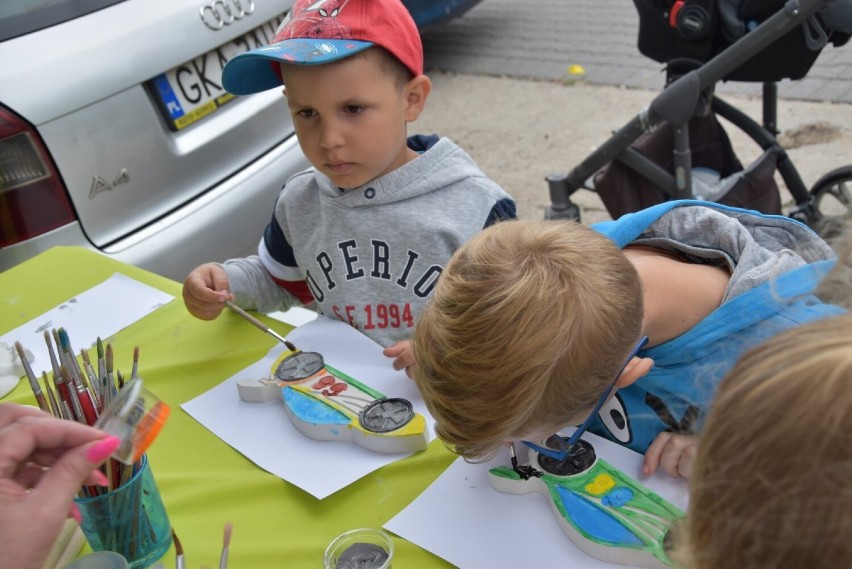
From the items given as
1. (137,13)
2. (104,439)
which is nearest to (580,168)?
(137,13)

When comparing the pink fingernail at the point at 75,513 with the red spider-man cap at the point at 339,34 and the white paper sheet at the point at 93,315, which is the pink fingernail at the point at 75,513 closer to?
the white paper sheet at the point at 93,315

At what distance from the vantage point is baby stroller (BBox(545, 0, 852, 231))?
2.16m

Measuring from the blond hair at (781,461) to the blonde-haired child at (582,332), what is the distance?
23 centimetres

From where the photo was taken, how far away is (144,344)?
5.05 feet

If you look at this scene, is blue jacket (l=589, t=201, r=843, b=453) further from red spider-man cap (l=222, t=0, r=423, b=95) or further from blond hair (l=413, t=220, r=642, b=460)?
red spider-man cap (l=222, t=0, r=423, b=95)

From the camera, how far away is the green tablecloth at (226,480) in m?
1.05

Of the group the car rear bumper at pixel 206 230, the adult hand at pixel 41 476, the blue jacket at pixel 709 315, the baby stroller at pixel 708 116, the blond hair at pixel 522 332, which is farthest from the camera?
the baby stroller at pixel 708 116

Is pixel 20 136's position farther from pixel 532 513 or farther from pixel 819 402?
pixel 819 402

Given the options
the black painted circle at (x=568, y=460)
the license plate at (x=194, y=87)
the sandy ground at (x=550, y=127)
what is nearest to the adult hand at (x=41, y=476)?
the black painted circle at (x=568, y=460)

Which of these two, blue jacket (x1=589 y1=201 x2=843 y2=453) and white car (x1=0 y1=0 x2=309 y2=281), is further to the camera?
white car (x1=0 y1=0 x2=309 y2=281)

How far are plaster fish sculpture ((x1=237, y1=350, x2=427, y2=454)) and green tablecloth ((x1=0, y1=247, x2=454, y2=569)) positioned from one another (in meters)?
0.04

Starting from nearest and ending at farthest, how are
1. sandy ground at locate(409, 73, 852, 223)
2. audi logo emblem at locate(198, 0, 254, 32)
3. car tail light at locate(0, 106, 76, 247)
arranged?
car tail light at locate(0, 106, 76, 247) → audi logo emblem at locate(198, 0, 254, 32) → sandy ground at locate(409, 73, 852, 223)

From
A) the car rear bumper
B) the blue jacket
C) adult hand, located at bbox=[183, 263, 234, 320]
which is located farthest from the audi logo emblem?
the blue jacket

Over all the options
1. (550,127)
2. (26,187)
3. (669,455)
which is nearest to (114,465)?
(669,455)
